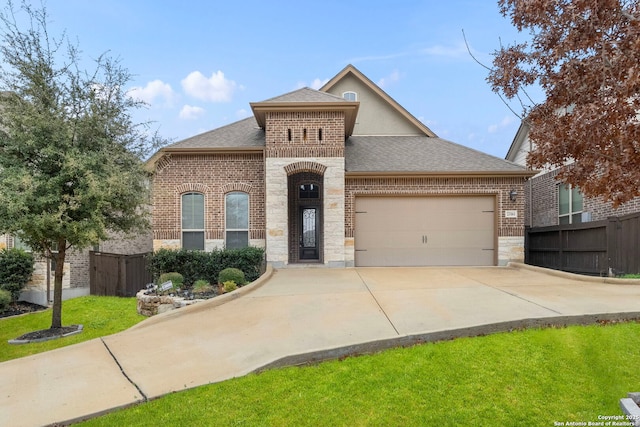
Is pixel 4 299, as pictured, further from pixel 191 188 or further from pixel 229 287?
pixel 229 287

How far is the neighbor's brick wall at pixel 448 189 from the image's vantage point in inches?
486

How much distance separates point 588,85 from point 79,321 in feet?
37.6

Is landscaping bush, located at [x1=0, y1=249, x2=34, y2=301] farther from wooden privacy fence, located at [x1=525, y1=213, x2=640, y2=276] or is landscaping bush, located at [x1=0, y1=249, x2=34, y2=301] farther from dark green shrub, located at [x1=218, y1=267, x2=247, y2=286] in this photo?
wooden privacy fence, located at [x1=525, y1=213, x2=640, y2=276]

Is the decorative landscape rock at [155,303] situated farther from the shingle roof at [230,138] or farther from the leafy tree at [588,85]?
the leafy tree at [588,85]

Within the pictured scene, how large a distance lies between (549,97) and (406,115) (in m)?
12.6

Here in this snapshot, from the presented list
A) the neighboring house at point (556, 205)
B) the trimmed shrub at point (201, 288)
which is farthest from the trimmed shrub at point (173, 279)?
the neighboring house at point (556, 205)

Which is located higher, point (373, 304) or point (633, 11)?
point (633, 11)

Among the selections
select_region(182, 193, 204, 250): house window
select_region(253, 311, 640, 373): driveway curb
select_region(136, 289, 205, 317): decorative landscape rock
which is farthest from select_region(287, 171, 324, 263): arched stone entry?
select_region(253, 311, 640, 373): driveway curb

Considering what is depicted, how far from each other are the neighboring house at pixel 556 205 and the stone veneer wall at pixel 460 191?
1384mm

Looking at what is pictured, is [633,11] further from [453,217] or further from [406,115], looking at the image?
[406,115]

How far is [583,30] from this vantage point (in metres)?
3.11

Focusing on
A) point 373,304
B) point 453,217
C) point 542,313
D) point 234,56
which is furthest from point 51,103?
point 453,217

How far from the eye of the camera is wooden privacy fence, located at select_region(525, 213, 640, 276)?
943 centimetres

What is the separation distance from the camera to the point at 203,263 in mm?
10578
